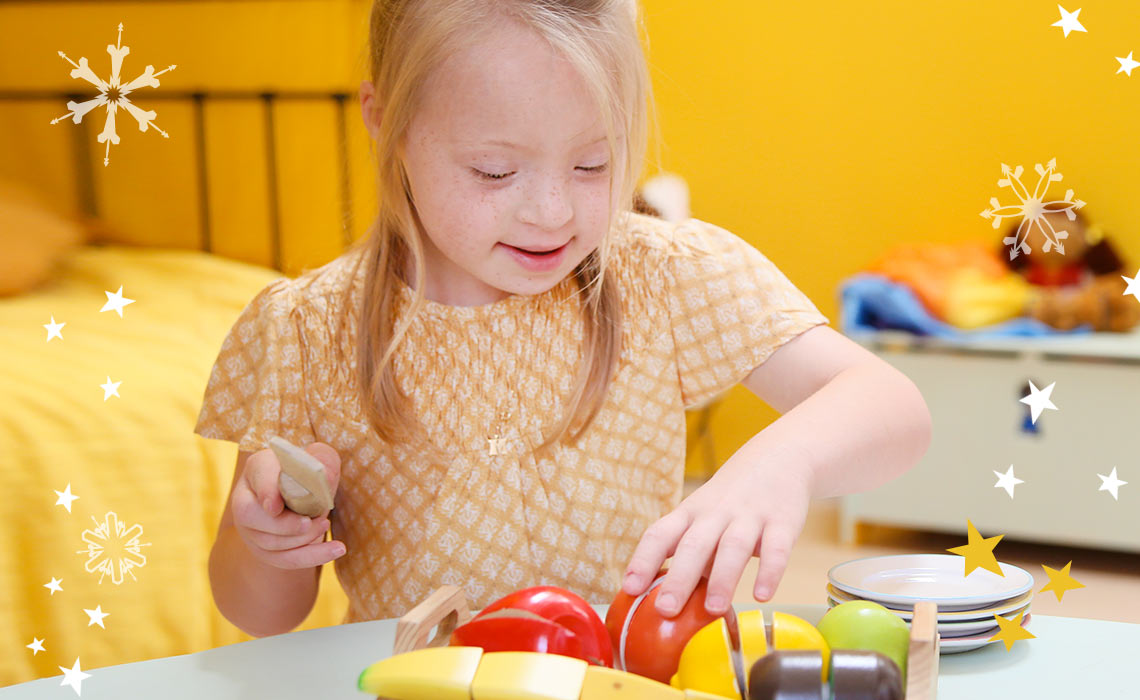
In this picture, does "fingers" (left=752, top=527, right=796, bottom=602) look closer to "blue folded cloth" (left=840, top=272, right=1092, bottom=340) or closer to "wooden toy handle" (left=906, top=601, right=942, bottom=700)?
"wooden toy handle" (left=906, top=601, right=942, bottom=700)

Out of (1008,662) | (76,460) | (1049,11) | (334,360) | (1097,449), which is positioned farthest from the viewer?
(1097,449)

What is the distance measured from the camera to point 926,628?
43cm

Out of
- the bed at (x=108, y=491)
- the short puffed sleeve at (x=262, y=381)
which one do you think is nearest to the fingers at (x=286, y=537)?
the short puffed sleeve at (x=262, y=381)

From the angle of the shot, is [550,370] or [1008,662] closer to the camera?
[1008,662]

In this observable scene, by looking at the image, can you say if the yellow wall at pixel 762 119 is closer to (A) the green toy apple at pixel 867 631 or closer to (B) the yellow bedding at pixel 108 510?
(B) the yellow bedding at pixel 108 510

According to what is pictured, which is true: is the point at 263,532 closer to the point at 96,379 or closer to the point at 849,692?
the point at 849,692

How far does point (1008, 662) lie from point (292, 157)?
183 cm

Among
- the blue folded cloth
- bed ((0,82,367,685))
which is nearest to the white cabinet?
the blue folded cloth

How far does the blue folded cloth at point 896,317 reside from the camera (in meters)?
1.96

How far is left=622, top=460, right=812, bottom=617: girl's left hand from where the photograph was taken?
485 millimetres

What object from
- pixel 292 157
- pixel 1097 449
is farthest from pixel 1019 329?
pixel 292 157

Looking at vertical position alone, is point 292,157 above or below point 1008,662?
above

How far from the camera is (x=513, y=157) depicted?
0.61m

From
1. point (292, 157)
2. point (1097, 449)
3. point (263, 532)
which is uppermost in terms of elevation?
point (292, 157)
